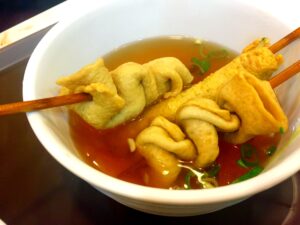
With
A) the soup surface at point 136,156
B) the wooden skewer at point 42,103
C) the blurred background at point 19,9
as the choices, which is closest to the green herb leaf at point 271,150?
the soup surface at point 136,156

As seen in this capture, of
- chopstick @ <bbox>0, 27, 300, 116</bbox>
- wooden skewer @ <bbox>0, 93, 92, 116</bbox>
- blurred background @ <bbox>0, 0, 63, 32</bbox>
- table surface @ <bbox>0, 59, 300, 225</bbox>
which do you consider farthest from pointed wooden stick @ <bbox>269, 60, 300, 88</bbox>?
blurred background @ <bbox>0, 0, 63, 32</bbox>

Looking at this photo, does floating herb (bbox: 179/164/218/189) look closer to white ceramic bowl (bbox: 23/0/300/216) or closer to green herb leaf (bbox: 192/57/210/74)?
white ceramic bowl (bbox: 23/0/300/216)

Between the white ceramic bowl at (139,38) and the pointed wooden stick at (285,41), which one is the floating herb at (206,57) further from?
the pointed wooden stick at (285,41)

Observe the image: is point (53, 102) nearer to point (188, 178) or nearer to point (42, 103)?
point (42, 103)

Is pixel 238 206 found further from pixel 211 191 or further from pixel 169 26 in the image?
pixel 169 26

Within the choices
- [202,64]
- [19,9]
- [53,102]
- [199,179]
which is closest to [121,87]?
[53,102]

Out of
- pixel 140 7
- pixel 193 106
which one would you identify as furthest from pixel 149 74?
pixel 140 7
